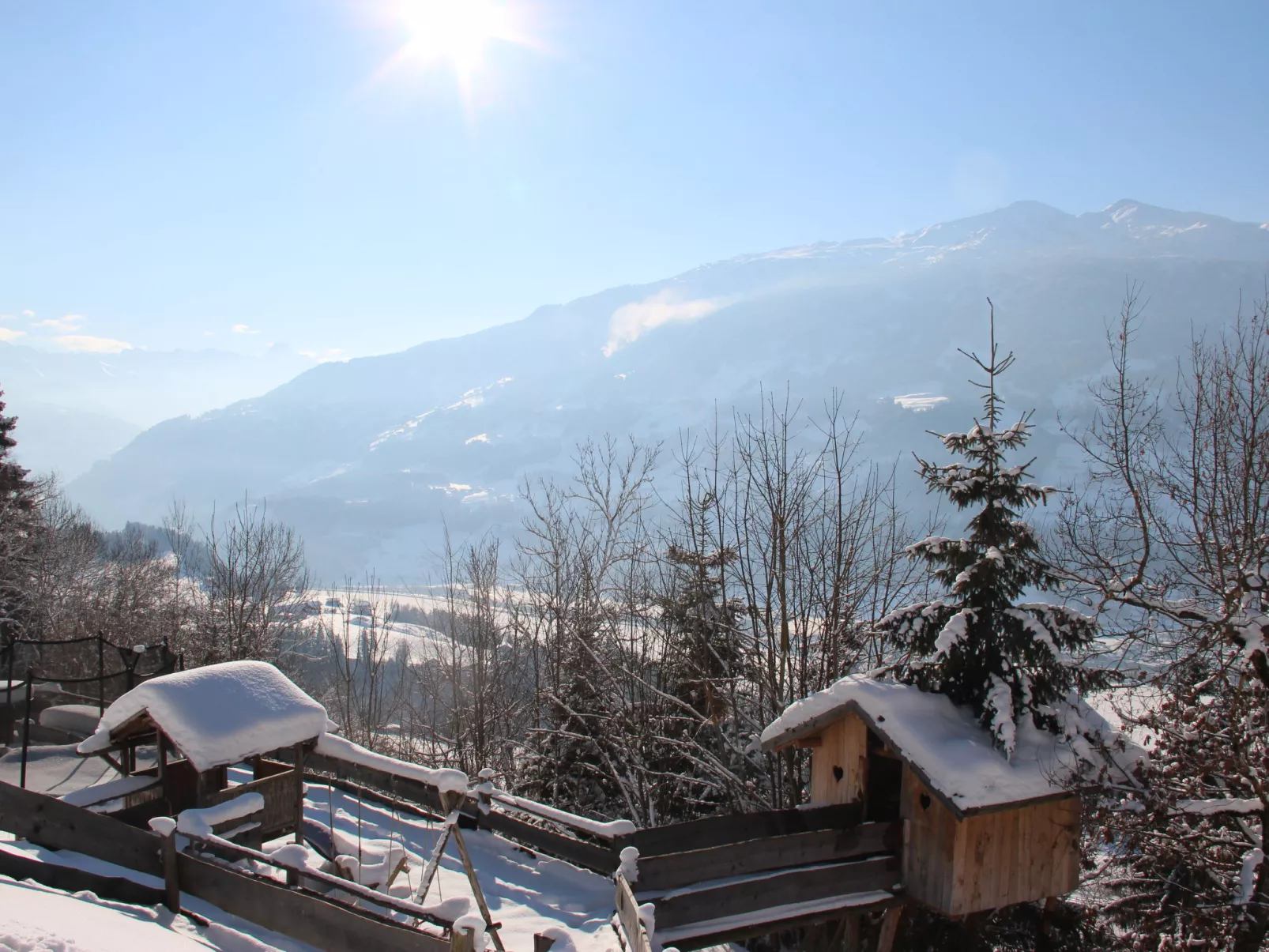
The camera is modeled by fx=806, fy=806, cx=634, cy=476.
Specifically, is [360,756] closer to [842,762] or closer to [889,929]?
[842,762]

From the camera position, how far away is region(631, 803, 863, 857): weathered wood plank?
9.63 m

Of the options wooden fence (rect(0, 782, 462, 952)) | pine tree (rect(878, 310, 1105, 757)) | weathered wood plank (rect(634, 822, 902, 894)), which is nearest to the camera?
wooden fence (rect(0, 782, 462, 952))

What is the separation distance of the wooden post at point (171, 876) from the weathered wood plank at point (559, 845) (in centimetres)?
376

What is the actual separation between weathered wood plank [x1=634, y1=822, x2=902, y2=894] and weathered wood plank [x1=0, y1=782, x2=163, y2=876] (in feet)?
16.2

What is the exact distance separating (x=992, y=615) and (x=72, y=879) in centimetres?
1000

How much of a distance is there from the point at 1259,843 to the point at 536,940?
26.9ft

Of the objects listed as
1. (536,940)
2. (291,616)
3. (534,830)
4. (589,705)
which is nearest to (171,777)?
(534,830)

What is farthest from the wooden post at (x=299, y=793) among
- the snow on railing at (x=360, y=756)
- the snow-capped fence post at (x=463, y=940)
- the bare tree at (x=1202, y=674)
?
the bare tree at (x=1202, y=674)

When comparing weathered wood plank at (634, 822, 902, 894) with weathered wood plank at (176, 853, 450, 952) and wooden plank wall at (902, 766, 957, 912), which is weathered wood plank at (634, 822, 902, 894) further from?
weathered wood plank at (176, 853, 450, 952)

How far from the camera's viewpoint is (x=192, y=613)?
31141 mm

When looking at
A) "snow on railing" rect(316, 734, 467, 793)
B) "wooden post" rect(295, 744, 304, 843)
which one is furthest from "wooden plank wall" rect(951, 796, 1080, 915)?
"wooden post" rect(295, 744, 304, 843)

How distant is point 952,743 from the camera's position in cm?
932

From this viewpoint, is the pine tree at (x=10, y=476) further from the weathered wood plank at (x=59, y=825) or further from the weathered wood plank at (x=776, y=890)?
the weathered wood plank at (x=776, y=890)

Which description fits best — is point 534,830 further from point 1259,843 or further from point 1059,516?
point 1059,516
